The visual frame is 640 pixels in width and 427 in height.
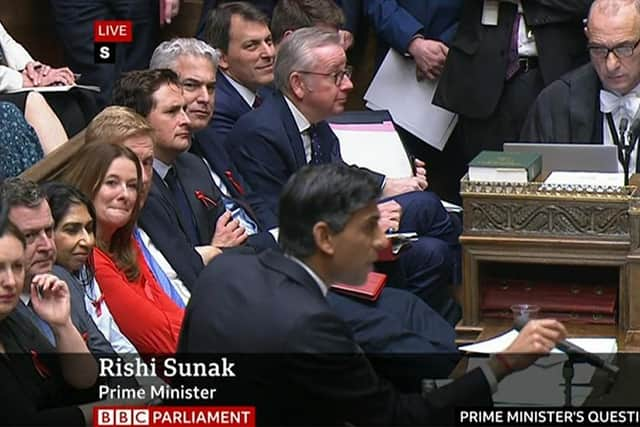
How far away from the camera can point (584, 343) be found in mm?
3980

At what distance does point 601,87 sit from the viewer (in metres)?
5.26

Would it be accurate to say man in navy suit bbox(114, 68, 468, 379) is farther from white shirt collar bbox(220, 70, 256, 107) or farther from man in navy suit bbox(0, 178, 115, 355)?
man in navy suit bbox(0, 178, 115, 355)

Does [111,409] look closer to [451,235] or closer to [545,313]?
[545,313]

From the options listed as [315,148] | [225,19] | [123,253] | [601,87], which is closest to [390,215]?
[315,148]

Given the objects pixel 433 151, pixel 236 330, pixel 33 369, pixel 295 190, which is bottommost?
pixel 433 151

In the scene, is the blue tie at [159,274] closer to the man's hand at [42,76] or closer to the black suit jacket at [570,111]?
the man's hand at [42,76]

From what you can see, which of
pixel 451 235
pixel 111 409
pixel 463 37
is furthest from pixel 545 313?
pixel 463 37

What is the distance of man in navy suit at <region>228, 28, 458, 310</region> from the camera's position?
16.6ft

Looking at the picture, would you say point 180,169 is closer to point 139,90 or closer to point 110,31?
point 139,90

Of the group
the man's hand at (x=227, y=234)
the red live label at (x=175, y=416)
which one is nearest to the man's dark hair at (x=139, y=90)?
the man's hand at (x=227, y=234)

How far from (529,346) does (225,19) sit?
111 inches

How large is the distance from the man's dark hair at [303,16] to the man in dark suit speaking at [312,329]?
2.70 m

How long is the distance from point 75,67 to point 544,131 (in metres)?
1.93

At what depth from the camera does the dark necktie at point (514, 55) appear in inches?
233
